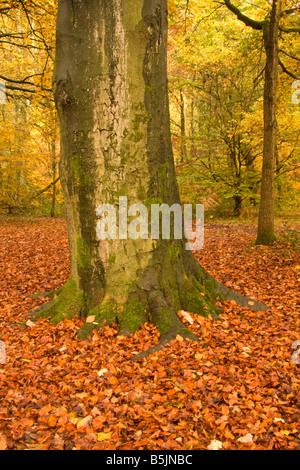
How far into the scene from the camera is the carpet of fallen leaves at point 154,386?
2.11 m

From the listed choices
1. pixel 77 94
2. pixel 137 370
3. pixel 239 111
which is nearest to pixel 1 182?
pixel 239 111

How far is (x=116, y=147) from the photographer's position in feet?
10.9

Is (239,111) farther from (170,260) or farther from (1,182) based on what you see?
(170,260)

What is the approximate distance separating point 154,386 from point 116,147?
7.43 ft

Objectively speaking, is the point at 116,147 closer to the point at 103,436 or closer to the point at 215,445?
the point at 103,436

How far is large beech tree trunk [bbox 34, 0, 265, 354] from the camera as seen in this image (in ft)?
10.6

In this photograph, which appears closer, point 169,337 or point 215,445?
point 215,445

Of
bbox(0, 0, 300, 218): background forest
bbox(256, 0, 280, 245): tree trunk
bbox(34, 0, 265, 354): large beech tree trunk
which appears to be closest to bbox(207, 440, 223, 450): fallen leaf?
bbox(34, 0, 265, 354): large beech tree trunk

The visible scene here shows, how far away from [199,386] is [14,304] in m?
3.02

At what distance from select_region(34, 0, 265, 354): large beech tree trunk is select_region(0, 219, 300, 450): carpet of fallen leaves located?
31 centimetres

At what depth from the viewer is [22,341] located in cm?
338

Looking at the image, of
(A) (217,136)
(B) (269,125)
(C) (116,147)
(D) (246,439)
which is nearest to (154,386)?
(D) (246,439)

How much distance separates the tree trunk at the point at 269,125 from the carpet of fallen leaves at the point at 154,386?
368 centimetres

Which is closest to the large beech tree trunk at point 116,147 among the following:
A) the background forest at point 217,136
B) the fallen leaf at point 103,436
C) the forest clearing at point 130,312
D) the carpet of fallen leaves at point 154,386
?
the forest clearing at point 130,312
